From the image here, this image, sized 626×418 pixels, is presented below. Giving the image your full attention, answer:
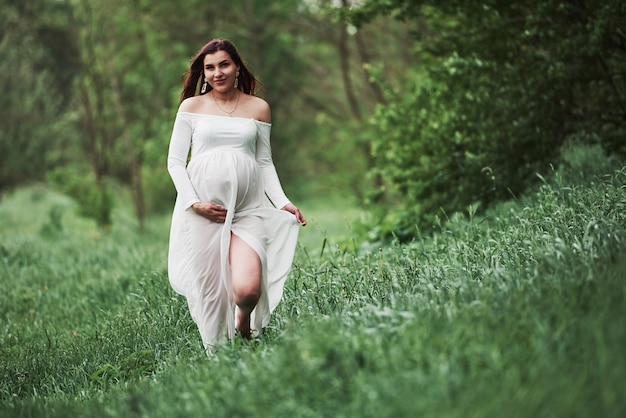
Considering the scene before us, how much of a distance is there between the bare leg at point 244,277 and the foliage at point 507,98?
382cm

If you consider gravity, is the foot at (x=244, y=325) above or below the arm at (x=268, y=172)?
below

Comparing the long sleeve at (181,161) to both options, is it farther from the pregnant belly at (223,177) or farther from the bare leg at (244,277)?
the bare leg at (244,277)

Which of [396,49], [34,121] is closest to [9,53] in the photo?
[34,121]

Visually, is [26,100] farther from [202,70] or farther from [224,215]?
[224,215]

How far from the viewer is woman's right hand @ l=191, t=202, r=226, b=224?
15.3 feet

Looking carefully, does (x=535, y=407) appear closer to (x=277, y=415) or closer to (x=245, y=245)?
(x=277, y=415)

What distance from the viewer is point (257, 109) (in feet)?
16.3

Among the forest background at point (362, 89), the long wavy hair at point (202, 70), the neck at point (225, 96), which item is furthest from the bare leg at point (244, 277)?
the forest background at point (362, 89)

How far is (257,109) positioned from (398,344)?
2222 millimetres

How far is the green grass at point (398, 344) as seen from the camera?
2947 millimetres

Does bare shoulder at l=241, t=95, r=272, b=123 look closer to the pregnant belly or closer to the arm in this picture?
the arm

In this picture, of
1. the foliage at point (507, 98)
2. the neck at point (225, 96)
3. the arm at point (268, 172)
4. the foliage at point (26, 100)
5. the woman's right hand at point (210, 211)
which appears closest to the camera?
the woman's right hand at point (210, 211)

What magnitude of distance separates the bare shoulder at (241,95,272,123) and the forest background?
6.57ft

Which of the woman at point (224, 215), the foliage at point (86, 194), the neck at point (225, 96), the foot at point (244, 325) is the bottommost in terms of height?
the foliage at point (86, 194)
